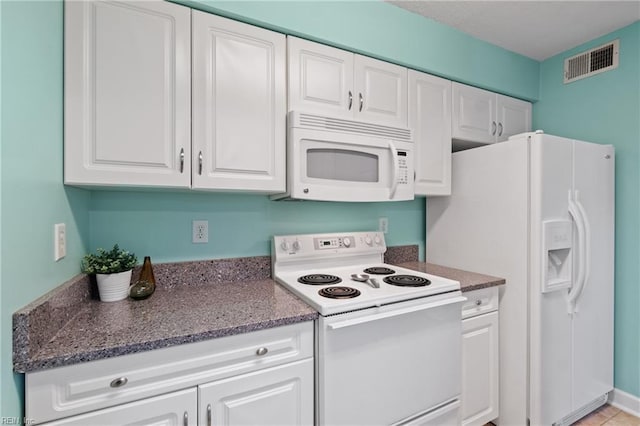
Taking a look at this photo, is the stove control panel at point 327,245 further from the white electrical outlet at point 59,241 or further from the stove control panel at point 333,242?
the white electrical outlet at point 59,241

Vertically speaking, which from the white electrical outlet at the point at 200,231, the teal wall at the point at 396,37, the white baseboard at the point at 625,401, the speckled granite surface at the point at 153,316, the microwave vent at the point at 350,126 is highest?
the teal wall at the point at 396,37

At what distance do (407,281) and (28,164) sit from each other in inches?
61.2

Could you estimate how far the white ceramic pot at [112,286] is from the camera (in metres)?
1.27

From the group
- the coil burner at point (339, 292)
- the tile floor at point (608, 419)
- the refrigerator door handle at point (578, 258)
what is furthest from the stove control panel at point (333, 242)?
the tile floor at point (608, 419)

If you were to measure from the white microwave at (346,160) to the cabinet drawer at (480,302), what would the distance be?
2.21ft

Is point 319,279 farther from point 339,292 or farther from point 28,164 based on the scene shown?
point 28,164

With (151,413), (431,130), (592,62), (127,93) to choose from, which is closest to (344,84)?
(431,130)

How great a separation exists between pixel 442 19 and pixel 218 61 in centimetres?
152

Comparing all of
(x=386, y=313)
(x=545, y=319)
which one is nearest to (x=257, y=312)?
(x=386, y=313)

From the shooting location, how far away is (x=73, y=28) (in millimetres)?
1129

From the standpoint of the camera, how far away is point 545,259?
162 cm

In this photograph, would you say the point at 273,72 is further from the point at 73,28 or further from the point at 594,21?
the point at 594,21

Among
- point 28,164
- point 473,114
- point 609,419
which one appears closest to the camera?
point 28,164

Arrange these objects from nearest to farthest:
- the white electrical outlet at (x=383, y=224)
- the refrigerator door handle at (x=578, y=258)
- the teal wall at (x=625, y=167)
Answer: the refrigerator door handle at (x=578, y=258)
the teal wall at (x=625, y=167)
the white electrical outlet at (x=383, y=224)
